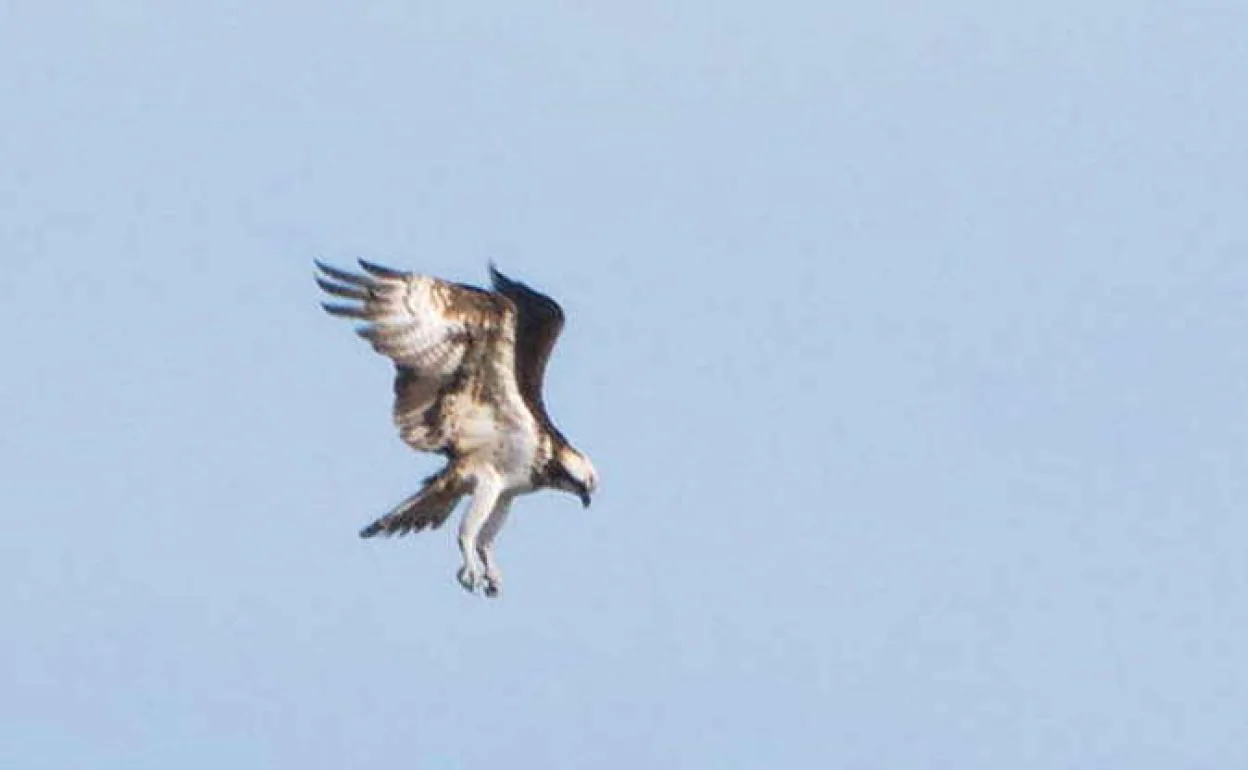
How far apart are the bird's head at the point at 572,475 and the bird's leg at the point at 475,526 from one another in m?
0.44

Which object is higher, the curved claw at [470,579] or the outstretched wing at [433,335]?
the outstretched wing at [433,335]

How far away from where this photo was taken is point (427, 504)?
6300 cm

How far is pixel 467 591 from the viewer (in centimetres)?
6181

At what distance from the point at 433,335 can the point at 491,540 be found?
1.51m

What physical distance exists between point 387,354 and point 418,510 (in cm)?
110

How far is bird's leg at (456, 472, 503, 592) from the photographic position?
61.9 m

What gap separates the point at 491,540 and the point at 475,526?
0.57ft

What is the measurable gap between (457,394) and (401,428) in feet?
1.55

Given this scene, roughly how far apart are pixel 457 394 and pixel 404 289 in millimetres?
823

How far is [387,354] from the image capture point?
62969 mm

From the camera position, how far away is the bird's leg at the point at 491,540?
6194 centimetres

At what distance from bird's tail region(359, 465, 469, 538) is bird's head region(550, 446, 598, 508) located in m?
0.64

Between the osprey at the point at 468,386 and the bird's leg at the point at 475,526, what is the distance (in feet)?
0.04

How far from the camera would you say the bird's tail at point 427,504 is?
6294cm
